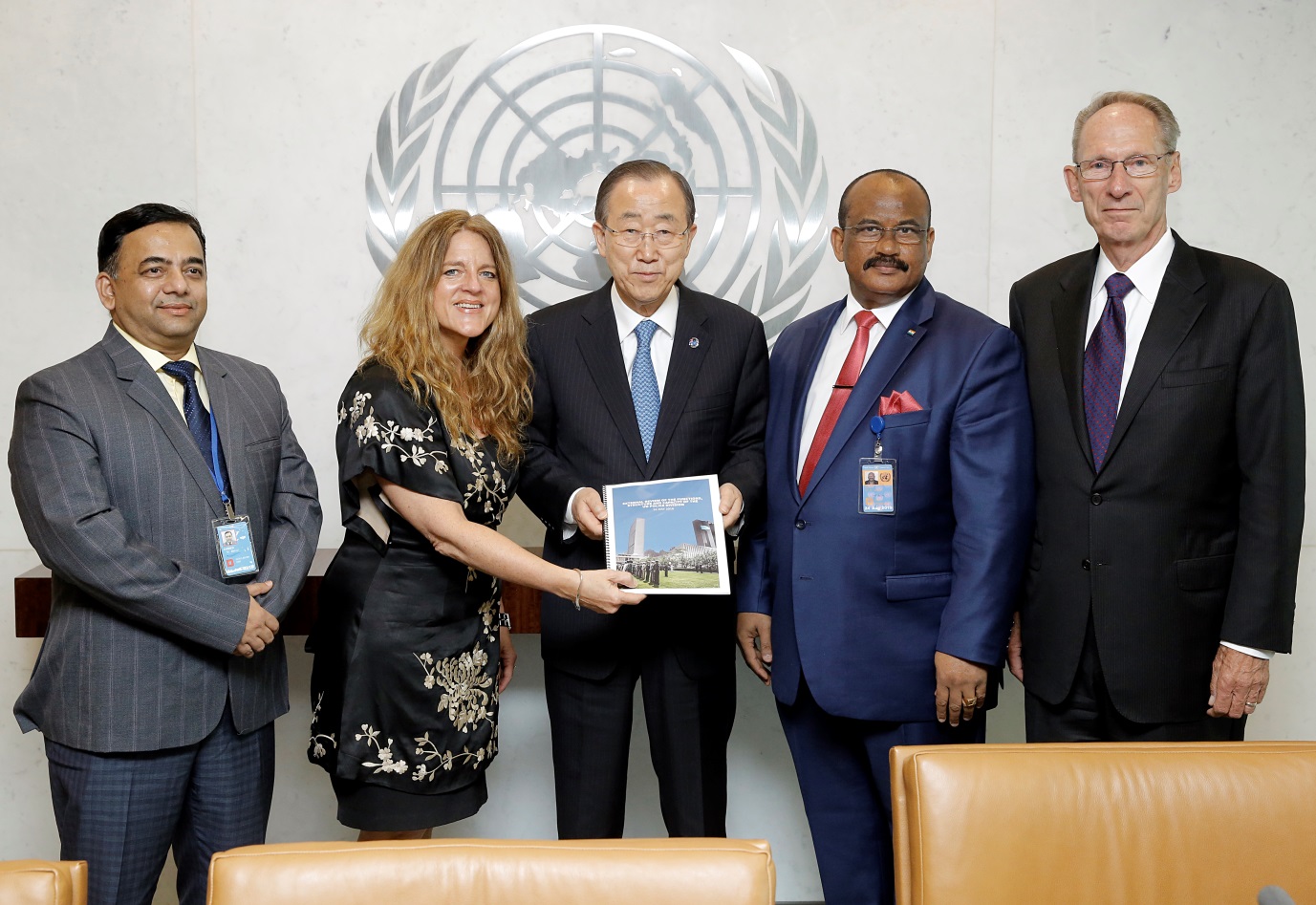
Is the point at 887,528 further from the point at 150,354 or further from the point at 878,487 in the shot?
the point at 150,354

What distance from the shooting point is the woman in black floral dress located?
7.19ft

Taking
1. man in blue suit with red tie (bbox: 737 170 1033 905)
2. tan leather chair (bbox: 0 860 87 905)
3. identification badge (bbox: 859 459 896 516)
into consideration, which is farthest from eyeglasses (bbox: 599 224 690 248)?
tan leather chair (bbox: 0 860 87 905)

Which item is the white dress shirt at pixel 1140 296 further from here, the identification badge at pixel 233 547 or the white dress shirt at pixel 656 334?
the identification badge at pixel 233 547

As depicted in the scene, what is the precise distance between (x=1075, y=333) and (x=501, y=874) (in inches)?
65.4

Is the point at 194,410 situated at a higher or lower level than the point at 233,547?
higher

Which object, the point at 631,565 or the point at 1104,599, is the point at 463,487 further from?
the point at 1104,599

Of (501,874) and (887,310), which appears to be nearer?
(501,874)

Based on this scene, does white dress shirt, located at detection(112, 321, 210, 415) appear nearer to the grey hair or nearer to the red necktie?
the red necktie

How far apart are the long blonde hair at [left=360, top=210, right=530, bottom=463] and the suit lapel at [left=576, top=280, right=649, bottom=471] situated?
0.50ft

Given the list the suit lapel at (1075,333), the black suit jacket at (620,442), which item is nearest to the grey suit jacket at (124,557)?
the black suit jacket at (620,442)

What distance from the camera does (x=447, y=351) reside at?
7.61ft

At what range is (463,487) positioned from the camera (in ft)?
7.35

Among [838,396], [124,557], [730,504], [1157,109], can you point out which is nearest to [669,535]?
[730,504]

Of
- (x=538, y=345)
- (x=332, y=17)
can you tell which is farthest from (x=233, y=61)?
(x=538, y=345)
